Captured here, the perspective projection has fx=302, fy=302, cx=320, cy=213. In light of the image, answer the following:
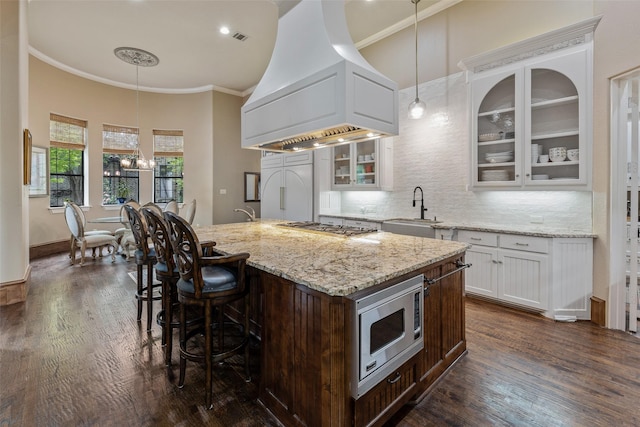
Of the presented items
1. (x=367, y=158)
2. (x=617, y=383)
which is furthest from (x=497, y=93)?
(x=617, y=383)

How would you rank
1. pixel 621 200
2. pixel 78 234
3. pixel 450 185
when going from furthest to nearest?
pixel 78 234 < pixel 450 185 < pixel 621 200

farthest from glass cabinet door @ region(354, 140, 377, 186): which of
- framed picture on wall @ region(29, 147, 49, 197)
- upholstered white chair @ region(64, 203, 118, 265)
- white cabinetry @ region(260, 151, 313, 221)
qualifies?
framed picture on wall @ region(29, 147, 49, 197)

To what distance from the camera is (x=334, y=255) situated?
1.85m

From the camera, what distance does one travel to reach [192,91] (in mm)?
7336

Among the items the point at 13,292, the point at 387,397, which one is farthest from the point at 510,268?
the point at 13,292

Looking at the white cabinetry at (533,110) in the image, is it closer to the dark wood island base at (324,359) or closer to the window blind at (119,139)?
the dark wood island base at (324,359)

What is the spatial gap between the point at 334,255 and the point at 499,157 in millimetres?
2671

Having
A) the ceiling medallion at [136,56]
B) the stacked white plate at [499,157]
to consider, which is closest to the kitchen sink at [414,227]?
the stacked white plate at [499,157]

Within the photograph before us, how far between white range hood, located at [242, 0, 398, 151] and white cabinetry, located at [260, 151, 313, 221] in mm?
2207

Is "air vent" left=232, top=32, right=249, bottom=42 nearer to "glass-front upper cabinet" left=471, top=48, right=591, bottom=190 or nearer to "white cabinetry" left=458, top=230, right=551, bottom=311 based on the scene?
"glass-front upper cabinet" left=471, top=48, right=591, bottom=190

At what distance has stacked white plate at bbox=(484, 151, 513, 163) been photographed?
3367 millimetres

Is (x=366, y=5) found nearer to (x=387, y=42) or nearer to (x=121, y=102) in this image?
Result: (x=387, y=42)

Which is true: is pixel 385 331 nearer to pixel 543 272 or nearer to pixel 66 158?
pixel 543 272

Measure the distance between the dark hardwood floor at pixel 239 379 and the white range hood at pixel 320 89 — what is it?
1.83 metres
